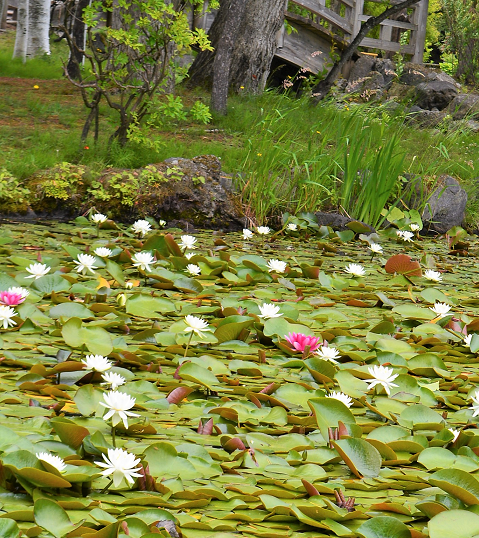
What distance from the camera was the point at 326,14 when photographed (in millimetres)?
11609

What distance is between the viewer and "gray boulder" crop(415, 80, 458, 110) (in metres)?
12.1

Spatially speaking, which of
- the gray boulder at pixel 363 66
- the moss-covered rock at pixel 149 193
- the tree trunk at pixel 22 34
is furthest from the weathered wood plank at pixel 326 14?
the moss-covered rock at pixel 149 193

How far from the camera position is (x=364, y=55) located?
505 inches

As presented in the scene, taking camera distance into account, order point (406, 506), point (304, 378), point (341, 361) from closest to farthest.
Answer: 1. point (406, 506)
2. point (304, 378)
3. point (341, 361)

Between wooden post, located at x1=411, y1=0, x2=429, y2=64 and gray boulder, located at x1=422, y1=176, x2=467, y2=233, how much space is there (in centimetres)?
843

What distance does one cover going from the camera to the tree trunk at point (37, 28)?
1083cm

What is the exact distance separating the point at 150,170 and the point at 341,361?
344 cm

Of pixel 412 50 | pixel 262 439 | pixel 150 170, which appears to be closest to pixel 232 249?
pixel 150 170

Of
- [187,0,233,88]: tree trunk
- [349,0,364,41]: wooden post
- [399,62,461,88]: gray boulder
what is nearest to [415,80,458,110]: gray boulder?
[399,62,461,88]: gray boulder

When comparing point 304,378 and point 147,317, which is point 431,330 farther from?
point 147,317

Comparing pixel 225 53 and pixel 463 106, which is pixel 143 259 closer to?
pixel 225 53

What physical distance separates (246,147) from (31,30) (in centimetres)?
655

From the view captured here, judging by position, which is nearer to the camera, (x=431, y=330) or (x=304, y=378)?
(x=304, y=378)

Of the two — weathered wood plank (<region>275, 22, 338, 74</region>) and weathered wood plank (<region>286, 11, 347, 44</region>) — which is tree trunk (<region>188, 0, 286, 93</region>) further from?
weathered wood plank (<region>286, 11, 347, 44</region>)
